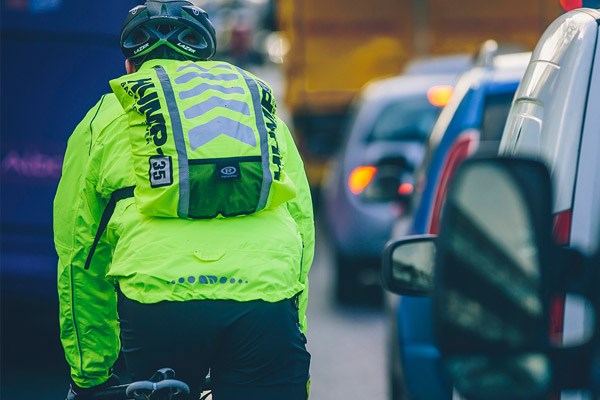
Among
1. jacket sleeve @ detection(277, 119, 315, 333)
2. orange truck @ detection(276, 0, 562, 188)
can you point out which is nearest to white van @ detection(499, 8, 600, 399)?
jacket sleeve @ detection(277, 119, 315, 333)

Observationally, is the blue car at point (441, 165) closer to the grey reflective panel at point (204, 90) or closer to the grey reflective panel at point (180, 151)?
the grey reflective panel at point (204, 90)

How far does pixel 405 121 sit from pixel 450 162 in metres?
4.75

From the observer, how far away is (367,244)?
10281mm

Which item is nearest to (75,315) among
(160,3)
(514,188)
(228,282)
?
(228,282)

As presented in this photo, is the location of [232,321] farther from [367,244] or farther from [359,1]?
[359,1]

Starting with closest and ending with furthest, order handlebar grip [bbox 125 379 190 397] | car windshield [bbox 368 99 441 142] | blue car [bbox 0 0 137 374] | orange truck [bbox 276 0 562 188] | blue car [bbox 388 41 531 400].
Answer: handlebar grip [bbox 125 379 190 397], blue car [bbox 388 41 531 400], blue car [bbox 0 0 137 374], car windshield [bbox 368 99 441 142], orange truck [bbox 276 0 562 188]

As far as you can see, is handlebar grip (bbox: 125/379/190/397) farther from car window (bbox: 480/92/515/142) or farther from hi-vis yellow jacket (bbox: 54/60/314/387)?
car window (bbox: 480/92/515/142)

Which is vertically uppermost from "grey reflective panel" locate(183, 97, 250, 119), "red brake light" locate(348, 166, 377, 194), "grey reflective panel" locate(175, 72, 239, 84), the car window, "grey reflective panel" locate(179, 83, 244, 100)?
"grey reflective panel" locate(175, 72, 239, 84)

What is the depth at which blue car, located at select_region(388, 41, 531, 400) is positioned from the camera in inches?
213

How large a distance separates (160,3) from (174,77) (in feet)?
0.98

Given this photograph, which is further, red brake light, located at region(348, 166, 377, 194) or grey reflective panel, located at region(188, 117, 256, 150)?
red brake light, located at region(348, 166, 377, 194)

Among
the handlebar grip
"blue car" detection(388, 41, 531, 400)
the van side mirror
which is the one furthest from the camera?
"blue car" detection(388, 41, 531, 400)

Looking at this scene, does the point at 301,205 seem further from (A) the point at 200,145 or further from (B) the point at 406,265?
(A) the point at 200,145

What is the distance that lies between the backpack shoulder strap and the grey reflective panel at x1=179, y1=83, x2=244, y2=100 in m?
0.27
